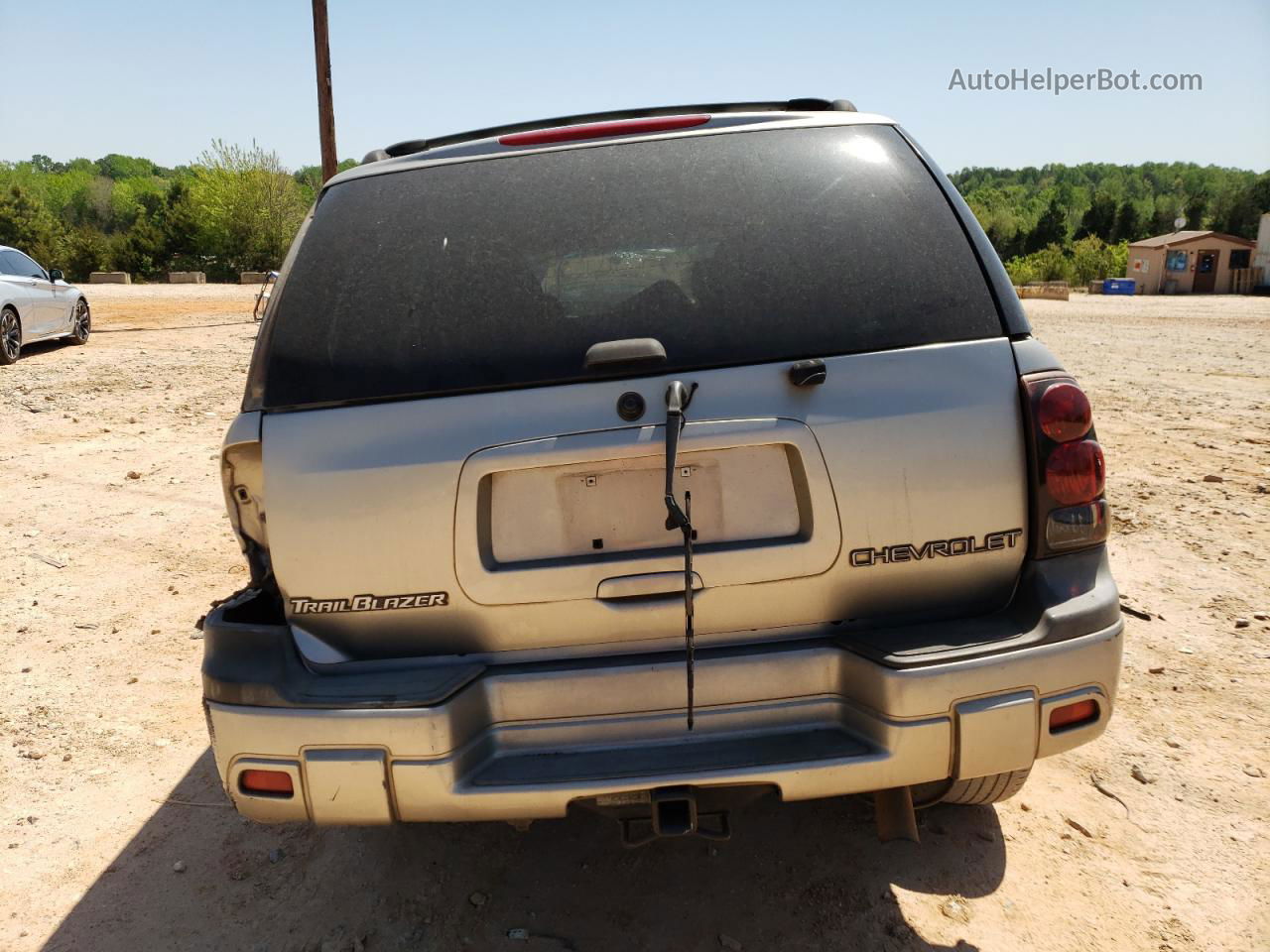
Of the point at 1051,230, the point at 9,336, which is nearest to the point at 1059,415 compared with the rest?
the point at 9,336

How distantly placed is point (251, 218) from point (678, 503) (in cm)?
5419

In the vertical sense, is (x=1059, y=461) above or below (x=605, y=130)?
below

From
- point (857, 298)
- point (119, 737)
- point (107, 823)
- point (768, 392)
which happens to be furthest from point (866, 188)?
point (119, 737)

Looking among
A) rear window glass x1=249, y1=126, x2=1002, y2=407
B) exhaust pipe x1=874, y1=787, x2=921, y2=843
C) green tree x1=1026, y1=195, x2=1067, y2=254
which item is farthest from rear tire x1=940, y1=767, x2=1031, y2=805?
green tree x1=1026, y1=195, x2=1067, y2=254

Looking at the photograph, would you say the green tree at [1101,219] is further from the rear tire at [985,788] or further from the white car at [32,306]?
the rear tire at [985,788]

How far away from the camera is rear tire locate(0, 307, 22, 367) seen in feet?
41.8

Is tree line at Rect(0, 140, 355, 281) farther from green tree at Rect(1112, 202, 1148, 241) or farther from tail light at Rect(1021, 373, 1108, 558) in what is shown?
green tree at Rect(1112, 202, 1148, 241)

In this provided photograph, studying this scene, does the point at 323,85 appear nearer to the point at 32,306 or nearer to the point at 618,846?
the point at 32,306

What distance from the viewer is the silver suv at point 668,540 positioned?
2084mm

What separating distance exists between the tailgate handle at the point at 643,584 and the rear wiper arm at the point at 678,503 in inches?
1.1

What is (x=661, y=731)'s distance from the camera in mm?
2174

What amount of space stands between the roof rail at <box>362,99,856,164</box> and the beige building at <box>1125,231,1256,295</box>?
212 feet

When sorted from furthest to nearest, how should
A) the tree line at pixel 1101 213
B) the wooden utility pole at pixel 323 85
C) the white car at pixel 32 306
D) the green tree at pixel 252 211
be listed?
1. the tree line at pixel 1101 213
2. the green tree at pixel 252 211
3. the wooden utility pole at pixel 323 85
4. the white car at pixel 32 306

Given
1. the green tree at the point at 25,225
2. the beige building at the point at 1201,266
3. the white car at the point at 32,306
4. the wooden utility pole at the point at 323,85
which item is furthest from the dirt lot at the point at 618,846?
the green tree at the point at 25,225
